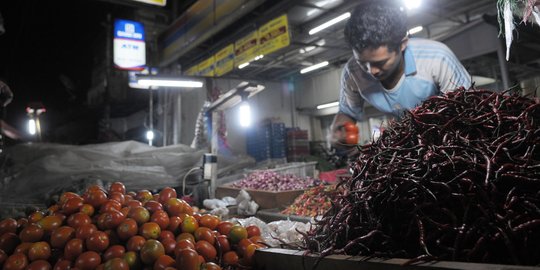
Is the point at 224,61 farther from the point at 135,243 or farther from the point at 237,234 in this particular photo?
the point at 135,243

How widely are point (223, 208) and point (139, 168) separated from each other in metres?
2.41

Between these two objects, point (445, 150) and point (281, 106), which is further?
point (281, 106)

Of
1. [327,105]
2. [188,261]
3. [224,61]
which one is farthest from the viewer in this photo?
[327,105]

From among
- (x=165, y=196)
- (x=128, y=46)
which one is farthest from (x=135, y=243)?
(x=128, y=46)

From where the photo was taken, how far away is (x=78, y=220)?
222 cm

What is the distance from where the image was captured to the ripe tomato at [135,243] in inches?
79.3

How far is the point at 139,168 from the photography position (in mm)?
6129

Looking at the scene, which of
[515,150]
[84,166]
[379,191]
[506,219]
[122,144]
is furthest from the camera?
[122,144]

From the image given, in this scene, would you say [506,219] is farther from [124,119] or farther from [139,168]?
[124,119]

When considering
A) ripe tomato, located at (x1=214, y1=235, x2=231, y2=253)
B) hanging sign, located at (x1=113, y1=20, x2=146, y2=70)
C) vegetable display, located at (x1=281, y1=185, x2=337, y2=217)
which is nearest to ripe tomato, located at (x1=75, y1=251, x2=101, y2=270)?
ripe tomato, located at (x1=214, y1=235, x2=231, y2=253)

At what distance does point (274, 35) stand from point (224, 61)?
2.91 m

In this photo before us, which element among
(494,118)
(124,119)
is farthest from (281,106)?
(494,118)

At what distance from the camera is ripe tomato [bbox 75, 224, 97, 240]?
2066mm

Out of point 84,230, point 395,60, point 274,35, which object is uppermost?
point 274,35
